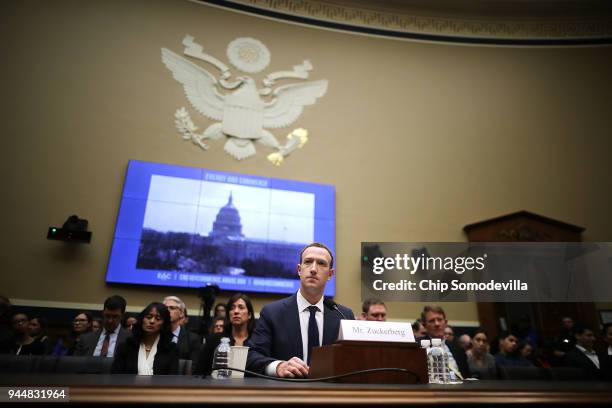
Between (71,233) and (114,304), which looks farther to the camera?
(71,233)

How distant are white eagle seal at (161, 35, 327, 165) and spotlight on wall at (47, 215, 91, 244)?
6.23ft

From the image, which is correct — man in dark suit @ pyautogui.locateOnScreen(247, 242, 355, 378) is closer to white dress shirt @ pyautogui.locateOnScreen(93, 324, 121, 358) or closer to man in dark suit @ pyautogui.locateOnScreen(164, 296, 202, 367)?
man in dark suit @ pyautogui.locateOnScreen(164, 296, 202, 367)

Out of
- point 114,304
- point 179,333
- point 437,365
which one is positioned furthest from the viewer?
point 179,333

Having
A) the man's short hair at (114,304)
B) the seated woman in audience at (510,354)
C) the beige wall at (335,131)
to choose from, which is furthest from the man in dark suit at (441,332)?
the beige wall at (335,131)

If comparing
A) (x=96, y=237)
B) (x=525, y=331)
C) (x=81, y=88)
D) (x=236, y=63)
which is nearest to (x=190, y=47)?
(x=236, y=63)

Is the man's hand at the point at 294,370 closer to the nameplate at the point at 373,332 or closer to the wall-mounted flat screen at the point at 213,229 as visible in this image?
the nameplate at the point at 373,332

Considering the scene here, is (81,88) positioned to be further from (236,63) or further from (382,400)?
(382,400)

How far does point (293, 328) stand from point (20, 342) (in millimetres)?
3038

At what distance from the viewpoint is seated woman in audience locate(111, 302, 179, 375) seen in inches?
92.8

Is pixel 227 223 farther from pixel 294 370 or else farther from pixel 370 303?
pixel 294 370

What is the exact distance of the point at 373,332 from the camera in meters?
1.24

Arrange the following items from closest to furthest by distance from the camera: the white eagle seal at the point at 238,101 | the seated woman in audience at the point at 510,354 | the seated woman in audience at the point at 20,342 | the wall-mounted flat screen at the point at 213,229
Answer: the seated woman in audience at the point at 20,342 < the seated woman in audience at the point at 510,354 < the wall-mounted flat screen at the point at 213,229 < the white eagle seal at the point at 238,101

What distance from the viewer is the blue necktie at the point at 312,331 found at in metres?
1.79

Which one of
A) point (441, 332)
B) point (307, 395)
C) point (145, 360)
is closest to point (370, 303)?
point (441, 332)
